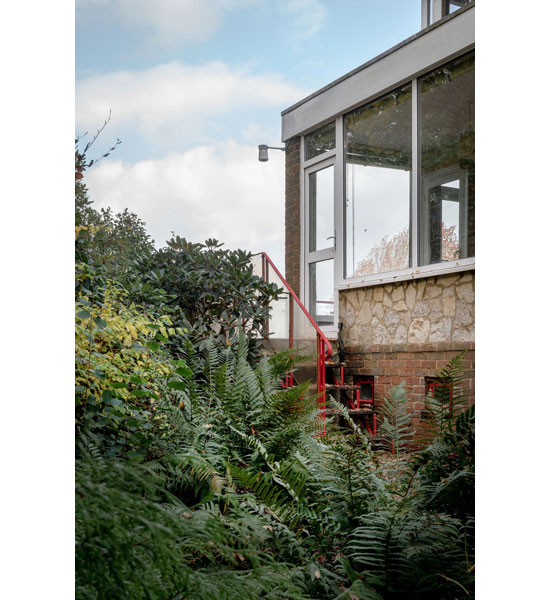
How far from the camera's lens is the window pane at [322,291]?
5.29 m

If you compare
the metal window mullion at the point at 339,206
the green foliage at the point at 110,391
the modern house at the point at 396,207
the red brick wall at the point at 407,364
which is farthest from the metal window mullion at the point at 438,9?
the green foliage at the point at 110,391

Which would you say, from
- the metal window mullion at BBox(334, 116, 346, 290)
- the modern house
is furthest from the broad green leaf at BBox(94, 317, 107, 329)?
the metal window mullion at BBox(334, 116, 346, 290)

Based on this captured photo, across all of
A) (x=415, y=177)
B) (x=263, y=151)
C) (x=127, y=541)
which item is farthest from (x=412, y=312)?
(x=127, y=541)

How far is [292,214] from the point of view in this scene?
5855 millimetres

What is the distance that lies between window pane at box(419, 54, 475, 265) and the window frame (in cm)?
4

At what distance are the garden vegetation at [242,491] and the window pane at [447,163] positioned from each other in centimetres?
223

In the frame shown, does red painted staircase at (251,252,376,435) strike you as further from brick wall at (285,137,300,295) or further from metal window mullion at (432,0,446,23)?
metal window mullion at (432,0,446,23)

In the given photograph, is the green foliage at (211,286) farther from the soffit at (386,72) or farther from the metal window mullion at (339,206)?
the soffit at (386,72)
